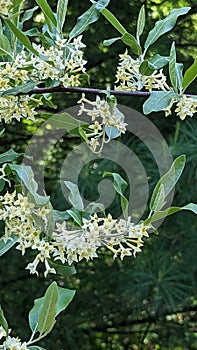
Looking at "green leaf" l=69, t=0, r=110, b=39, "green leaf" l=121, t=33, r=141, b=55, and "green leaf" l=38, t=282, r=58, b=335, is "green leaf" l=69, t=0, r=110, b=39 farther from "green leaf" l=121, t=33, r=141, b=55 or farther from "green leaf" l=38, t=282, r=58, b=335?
"green leaf" l=38, t=282, r=58, b=335

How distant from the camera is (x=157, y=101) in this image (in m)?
0.37

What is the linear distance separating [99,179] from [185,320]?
0.35 m

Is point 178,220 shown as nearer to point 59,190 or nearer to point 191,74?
point 59,190

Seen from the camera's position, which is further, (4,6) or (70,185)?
(70,185)

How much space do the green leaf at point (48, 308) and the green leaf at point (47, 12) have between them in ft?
0.57

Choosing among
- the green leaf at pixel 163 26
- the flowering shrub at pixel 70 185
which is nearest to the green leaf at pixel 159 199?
the flowering shrub at pixel 70 185

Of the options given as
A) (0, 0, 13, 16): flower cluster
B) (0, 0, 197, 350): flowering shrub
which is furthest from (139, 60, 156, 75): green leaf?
(0, 0, 13, 16): flower cluster

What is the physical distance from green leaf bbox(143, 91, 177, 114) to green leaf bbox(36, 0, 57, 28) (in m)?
0.08

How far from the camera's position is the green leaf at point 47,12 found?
1.26 feet

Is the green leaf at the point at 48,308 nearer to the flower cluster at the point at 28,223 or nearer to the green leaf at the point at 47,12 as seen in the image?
the flower cluster at the point at 28,223

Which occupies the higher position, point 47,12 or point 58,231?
point 47,12

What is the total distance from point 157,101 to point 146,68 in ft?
0.10

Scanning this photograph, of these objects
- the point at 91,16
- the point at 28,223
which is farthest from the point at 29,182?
the point at 91,16

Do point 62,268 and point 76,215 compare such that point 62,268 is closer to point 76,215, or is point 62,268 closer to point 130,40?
point 76,215
